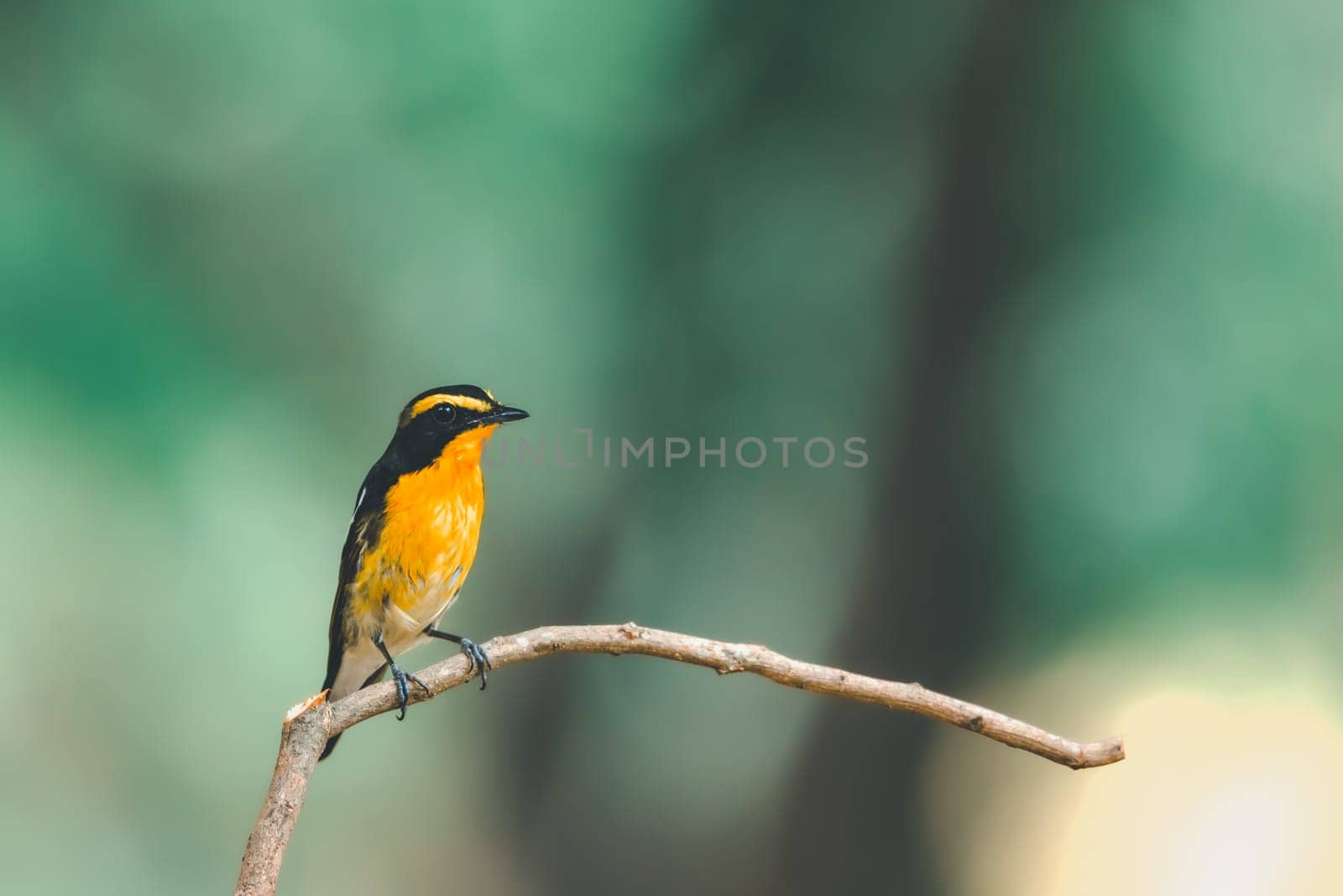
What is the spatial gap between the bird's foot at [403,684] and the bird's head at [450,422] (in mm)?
427

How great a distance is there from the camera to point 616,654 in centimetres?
203

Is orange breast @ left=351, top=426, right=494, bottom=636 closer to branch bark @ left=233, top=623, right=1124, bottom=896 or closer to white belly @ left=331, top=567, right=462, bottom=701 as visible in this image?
white belly @ left=331, top=567, right=462, bottom=701

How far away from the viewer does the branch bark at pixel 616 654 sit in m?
1.80

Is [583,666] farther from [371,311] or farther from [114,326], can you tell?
[114,326]

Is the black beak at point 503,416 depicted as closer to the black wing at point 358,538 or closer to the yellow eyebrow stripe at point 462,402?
the yellow eyebrow stripe at point 462,402

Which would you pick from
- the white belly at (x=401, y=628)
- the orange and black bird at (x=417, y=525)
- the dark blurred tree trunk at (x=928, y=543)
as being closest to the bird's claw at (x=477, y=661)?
the orange and black bird at (x=417, y=525)

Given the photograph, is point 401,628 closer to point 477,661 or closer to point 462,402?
point 477,661

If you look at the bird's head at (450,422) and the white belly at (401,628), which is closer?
the bird's head at (450,422)

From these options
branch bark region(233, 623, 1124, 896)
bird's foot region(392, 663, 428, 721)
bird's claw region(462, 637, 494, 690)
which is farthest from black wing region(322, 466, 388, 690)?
branch bark region(233, 623, 1124, 896)

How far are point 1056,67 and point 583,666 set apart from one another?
3.35m

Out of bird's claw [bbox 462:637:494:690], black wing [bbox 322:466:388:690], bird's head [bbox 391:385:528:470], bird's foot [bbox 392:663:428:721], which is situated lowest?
bird's foot [bbox 392:663:428:721]

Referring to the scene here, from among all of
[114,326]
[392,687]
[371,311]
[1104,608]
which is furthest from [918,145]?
[392,687]

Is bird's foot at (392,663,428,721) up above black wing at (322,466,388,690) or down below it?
below

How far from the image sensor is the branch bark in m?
1.80
